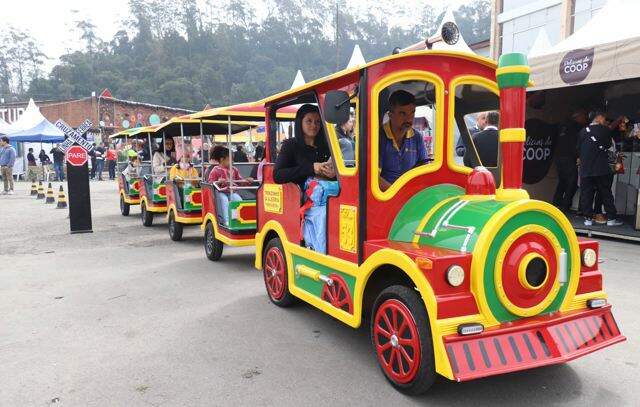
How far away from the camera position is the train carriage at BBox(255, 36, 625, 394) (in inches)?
106

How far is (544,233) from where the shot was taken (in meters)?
2.88

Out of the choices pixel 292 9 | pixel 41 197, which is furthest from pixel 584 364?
pixel 292 9

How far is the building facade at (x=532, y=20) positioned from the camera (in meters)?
19.0

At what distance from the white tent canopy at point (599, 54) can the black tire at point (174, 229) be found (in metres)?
6.25

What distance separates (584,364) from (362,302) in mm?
1541

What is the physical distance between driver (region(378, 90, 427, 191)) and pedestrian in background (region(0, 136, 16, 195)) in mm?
17611

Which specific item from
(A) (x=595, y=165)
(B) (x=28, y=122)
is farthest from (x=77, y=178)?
(B) (x=28, y=122)

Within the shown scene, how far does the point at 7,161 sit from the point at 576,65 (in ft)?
59.8

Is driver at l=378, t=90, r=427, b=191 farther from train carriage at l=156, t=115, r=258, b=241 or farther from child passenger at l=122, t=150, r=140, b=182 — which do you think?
child passenger at l=122, t=150, r=140, b=182

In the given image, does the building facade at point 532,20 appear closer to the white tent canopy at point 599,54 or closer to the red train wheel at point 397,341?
the white tent canopy at point 599,54

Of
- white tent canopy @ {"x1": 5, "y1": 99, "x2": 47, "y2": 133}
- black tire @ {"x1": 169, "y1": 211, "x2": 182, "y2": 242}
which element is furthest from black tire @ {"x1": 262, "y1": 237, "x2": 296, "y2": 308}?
white tent canopy @ {"x1": 5, "y1": 99, "x2": 47, "y2": 133}

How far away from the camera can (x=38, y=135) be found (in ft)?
76.7

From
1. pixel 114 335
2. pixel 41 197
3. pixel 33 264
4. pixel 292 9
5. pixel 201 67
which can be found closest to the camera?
pixel 114 335

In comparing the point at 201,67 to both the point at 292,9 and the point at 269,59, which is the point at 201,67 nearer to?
the point at 269,59
